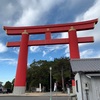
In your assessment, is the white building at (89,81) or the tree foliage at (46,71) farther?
the tree foliage at (46,71)

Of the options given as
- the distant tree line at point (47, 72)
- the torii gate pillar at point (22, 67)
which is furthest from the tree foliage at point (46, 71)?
the torii gate pillar at point (22, 67)

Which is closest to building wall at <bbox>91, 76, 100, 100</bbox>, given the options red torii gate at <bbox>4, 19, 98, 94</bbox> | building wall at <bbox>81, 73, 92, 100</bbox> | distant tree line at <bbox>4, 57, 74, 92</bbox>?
building wall at <bbox>81, 73, 92, 100</bbox>

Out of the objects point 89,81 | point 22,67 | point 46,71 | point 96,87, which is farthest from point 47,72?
point 96,87

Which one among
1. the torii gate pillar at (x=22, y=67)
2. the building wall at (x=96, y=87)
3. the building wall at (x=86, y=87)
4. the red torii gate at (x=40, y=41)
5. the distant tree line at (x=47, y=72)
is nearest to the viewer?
the building wall at (x=96, y=87)

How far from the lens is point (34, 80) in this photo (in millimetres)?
44938

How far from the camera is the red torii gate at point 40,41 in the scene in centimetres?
2006

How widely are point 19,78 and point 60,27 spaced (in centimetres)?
899

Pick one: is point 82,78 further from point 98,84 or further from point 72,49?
point 72,49

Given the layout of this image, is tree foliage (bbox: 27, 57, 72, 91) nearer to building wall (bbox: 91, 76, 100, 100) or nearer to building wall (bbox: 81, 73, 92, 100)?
building wall (bbox: 81, 73, 92, 100)

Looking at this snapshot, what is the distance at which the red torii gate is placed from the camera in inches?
790

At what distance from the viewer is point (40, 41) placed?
21.1 meters

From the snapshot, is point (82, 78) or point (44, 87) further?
point (44, 87)

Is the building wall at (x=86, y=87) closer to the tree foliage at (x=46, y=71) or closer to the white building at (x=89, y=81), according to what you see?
the white building at (x=89, y=81)

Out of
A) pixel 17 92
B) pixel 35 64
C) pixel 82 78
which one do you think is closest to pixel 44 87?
pixel 35 64
